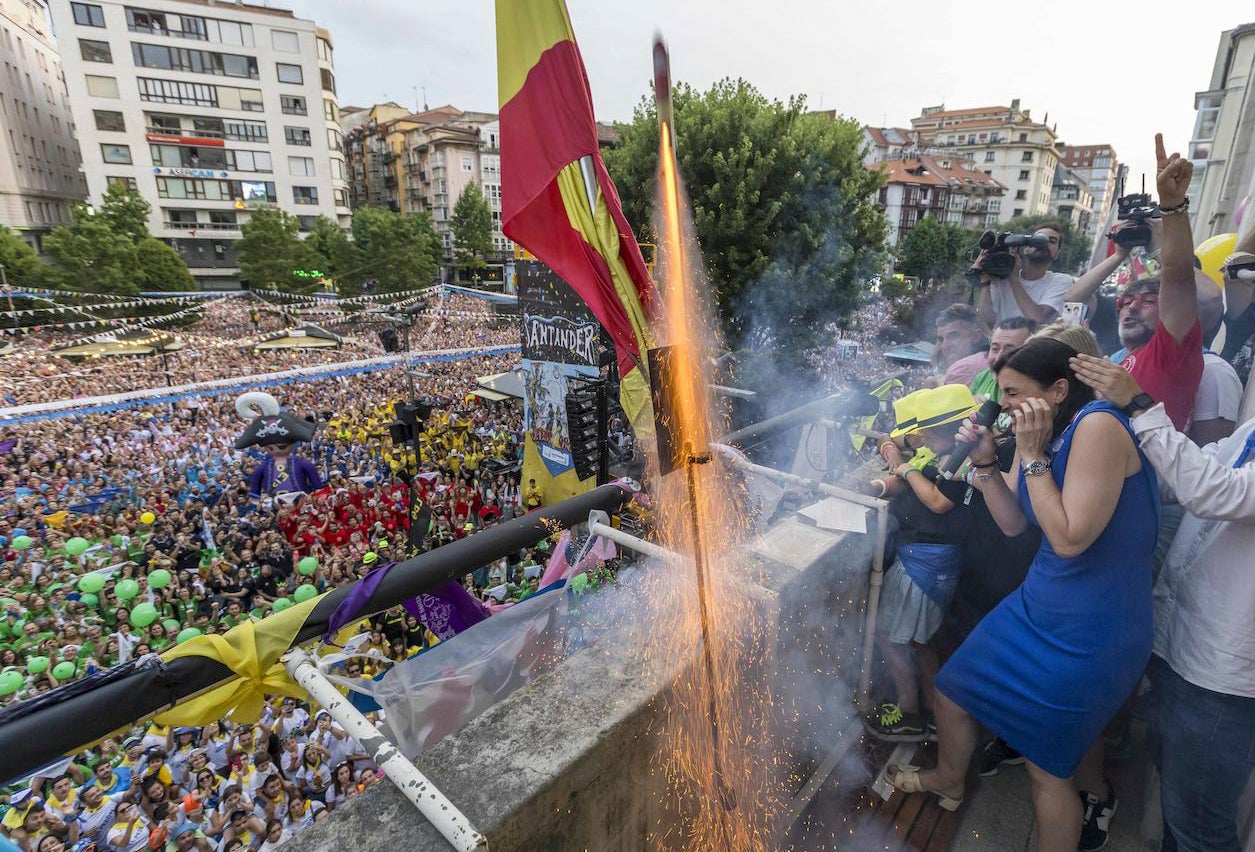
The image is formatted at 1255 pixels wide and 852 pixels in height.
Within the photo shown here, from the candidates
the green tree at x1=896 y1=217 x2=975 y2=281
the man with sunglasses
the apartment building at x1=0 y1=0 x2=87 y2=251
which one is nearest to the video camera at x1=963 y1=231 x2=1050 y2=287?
the man with sunglasses

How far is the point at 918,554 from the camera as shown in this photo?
3148mm

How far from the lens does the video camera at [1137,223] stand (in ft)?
14.1

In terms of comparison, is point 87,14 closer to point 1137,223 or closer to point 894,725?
point 1137,223

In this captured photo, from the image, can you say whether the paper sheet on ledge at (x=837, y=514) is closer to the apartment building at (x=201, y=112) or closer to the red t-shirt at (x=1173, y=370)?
the red t-shirt at (x=1173, y=370)

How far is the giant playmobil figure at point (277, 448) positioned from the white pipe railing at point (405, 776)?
9540 millimetres

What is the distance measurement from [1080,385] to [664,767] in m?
2.24

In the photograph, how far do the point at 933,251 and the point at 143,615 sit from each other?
151 feet

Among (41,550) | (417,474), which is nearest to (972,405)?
(417,474)

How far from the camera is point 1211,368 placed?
119 inches

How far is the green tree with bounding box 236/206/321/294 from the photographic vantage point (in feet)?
117

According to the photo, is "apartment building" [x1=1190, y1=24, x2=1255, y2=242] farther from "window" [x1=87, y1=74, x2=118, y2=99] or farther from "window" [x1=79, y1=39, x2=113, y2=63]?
"window" [x1=79, y1=39, x2=113, y2=63]

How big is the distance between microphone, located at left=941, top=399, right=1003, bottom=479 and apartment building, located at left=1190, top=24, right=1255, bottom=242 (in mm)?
8106

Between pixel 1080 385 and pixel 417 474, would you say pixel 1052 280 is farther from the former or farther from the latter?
pixel 417 474

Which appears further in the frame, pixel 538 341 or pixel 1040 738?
pixel 538 341
